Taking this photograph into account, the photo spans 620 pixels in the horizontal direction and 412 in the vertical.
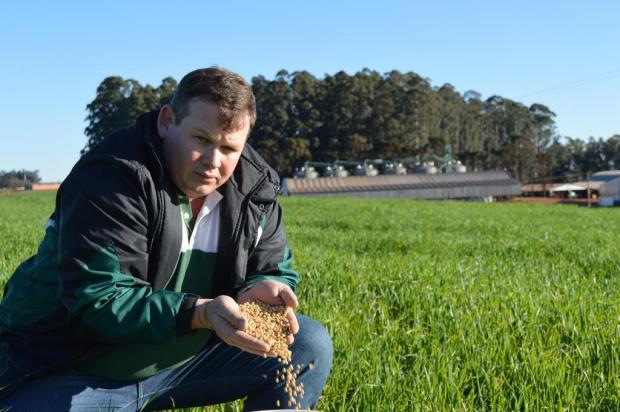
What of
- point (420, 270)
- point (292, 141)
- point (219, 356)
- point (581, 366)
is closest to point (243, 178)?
point (219, 356)

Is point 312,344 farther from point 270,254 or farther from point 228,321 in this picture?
point 228,321

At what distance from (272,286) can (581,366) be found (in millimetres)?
1607

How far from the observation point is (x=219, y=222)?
2.28 metres

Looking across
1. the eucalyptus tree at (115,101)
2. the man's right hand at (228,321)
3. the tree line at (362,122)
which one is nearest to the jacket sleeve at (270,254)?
the man's right hand at (228,321)

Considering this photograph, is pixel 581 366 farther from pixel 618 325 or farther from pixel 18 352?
pixel 18 352

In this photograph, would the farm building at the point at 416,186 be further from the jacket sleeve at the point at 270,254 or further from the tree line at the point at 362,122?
the jacket sleeve at the point at 270,254

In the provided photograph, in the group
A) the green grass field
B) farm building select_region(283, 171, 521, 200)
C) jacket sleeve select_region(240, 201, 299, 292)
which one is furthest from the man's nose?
farm building select_region(283, 171, 521, 200)

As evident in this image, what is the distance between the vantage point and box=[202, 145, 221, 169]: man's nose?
6.88ft

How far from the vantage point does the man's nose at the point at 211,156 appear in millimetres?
2096

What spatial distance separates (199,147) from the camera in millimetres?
2102

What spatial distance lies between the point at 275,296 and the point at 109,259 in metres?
0.54

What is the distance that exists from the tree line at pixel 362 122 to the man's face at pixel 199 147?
64243 mm

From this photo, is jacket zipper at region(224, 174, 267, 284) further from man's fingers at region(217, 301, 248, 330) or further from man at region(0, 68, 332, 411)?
man's fingers at region(217, 301, 248, 330)

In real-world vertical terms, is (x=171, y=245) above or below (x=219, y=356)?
above
